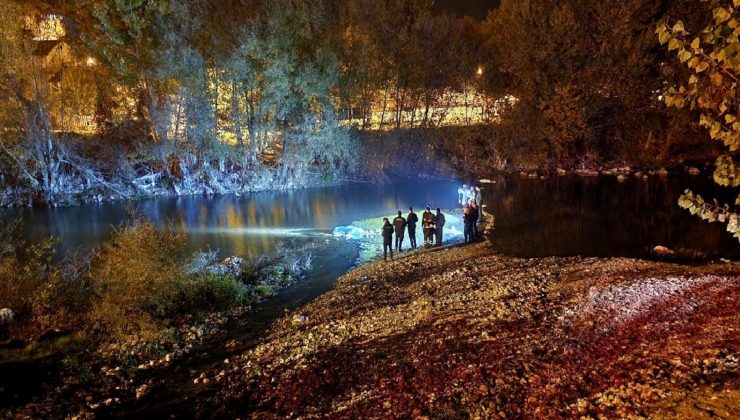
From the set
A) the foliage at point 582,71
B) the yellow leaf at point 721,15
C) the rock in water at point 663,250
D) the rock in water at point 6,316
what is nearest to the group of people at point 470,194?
the rock in water at point 663,250

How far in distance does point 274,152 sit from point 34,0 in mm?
23508

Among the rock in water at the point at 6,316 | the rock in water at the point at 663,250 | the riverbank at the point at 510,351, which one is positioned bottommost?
the rock in water at the point at 663,250

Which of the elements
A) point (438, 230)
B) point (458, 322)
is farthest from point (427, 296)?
point (438, 230)

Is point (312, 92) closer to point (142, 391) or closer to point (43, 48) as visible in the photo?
point (43, 48)

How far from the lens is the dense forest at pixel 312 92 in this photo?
128 feet

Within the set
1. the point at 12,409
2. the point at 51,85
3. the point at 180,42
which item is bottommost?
the point at 12,409

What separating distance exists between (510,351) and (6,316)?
41.5 ft

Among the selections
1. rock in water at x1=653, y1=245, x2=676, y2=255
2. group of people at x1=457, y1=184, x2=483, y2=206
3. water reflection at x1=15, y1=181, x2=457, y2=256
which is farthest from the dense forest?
rock in water at x1=653, y1=245, x2=676, y2=255

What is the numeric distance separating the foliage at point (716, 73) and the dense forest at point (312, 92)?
41.2 metres

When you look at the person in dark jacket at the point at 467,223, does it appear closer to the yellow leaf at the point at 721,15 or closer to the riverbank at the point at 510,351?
the riverbank at the point at 510,351

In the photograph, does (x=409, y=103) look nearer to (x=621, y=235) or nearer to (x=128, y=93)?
(x=128, y=93)

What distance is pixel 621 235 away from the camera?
2375 cm

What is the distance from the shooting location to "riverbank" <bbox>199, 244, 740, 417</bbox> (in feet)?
22.9

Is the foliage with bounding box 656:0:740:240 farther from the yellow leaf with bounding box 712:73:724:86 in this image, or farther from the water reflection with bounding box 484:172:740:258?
the water reflection with bounding box 484:172:740:258
